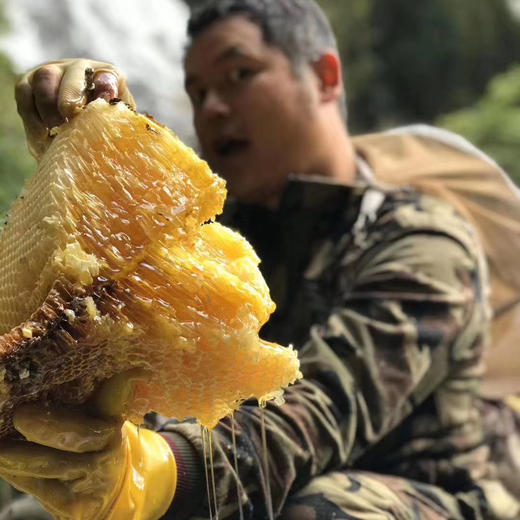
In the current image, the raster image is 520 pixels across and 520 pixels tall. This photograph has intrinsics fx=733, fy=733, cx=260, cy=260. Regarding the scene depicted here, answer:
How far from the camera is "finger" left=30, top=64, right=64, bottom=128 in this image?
1.30 meters

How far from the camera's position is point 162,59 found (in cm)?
1009

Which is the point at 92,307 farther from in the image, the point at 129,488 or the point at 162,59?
the point at 162,59

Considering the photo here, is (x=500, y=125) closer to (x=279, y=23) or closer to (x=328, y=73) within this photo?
(x=328, y=73)

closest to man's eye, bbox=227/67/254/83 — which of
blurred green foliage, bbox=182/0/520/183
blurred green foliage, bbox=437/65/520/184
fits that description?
blurred green foliage, bbox=437/65/520/184

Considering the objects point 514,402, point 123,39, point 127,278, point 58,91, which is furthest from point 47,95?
point 123,39

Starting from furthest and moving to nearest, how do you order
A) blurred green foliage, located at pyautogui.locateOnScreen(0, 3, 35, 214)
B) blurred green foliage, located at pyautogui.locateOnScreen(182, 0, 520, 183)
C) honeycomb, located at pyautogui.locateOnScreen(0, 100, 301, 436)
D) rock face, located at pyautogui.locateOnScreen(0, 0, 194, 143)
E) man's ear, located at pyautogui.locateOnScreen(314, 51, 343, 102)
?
blurred green foliage, located at pyautogui.locateOnScreen(182, 0, 520, 183) → rock face, located at pyautogui.locateOnScreen(0, 0, 194, 143) → man's ear, located at pyautogui.locateOnScreen(314, 51, 343, 102) → blurred green foliage, located at pyautogui.locateOnScreen(0, 3, 35, 214) → honeycomb, located at pyautogui.locateOnScreen(0, 100, 301, 436)

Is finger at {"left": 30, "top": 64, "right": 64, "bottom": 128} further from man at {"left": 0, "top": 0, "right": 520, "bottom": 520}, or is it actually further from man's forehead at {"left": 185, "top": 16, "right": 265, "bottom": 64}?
man's forehead at {"left": 185, "top": 16, "right": 265, "bottom": 64}

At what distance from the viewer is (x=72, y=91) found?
122 centimetres

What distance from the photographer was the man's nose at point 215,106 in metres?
2.24

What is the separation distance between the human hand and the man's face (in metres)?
0.88

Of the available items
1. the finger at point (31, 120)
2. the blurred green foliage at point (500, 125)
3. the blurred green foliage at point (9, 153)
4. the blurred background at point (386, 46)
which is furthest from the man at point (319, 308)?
the blurred background at point (386, 46)

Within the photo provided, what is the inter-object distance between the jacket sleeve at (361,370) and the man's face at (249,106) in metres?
0.45

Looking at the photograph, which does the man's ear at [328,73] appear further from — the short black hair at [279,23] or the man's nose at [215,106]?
the man's nose at [215,106]

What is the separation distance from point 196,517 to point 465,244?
40.9 inches
